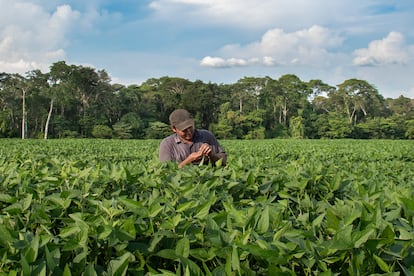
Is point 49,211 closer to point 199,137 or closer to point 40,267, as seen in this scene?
point 40,267

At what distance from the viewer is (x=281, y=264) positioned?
4.33 feet

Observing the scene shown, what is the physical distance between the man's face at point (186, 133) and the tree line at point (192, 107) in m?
50.8

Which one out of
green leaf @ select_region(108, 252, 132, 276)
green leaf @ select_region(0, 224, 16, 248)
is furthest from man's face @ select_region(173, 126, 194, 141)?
green leaf @ select_region(108, 252, 132, 276)

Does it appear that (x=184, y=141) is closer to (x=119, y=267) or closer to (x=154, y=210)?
(x=154, y=210)

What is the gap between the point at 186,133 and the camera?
15.4 ft

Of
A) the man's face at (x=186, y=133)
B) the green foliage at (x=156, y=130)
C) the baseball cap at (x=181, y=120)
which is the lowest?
the green foliage at (x=156, y=130)

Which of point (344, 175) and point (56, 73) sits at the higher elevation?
point (56, 73)

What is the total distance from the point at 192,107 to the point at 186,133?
6461cm

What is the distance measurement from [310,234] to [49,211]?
106 centimetres

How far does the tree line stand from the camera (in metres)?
57.4

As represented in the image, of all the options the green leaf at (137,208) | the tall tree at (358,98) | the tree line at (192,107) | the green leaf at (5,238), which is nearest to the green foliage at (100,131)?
the tree line at (192,107)

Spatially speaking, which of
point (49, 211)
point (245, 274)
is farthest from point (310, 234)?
point (49, 211)

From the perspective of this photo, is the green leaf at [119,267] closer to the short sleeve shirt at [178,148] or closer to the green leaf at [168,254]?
the green leaf at [168,254]

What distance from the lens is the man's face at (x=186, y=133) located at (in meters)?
4.66
